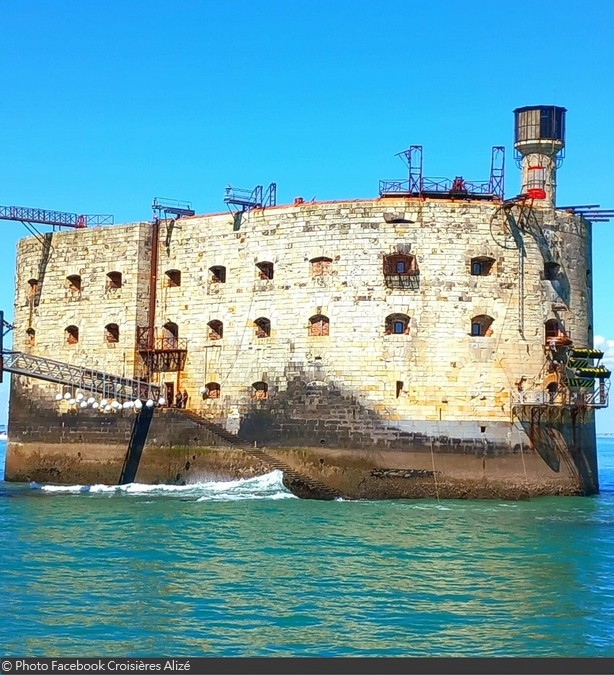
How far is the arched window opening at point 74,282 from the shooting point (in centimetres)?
3922

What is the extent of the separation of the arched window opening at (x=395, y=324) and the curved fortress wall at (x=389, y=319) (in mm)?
44

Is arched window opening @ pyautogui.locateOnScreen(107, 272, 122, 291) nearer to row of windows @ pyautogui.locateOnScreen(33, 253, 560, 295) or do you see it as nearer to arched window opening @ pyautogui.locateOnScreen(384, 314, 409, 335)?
row of windows @ pyautogui.locateOnScreen(33, 253, 560, 295)

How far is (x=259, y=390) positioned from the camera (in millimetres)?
34531

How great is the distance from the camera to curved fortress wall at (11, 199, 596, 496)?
32.3 metres

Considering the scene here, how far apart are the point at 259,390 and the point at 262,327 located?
207 cm

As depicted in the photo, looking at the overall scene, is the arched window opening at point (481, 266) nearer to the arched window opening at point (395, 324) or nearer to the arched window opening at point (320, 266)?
the arched window opening at point (395, 324)

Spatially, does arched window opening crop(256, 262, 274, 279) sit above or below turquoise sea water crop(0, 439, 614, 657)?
above

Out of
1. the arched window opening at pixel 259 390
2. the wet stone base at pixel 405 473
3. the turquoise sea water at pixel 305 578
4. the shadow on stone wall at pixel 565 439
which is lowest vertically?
the turquoise sea water at pixel 305 578

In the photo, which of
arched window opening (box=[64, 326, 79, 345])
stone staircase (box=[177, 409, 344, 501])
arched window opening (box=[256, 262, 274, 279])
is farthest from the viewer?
arched window opening (box=[64, 326, 79, 345])

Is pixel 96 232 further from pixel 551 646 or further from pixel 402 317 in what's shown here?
pixel 551 646

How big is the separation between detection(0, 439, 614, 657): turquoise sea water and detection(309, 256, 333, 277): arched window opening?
735 centimetres

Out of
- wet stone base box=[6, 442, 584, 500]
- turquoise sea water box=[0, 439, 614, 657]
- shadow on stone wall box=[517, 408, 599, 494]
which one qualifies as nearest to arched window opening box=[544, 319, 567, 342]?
shadow on stone wall box=[517, 408, 599, 494]

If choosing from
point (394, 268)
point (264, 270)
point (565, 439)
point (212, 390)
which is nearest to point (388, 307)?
→ point (394, 268)

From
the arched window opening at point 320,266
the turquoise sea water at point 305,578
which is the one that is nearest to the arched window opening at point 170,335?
the arched window opening at point 320,266
